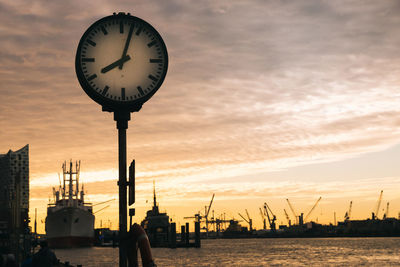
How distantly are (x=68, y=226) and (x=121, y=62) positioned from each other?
161168 mm

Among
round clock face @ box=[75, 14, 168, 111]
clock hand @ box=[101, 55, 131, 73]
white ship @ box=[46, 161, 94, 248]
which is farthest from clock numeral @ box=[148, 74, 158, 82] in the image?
white ship @ box=[46, 161, 94, 248]

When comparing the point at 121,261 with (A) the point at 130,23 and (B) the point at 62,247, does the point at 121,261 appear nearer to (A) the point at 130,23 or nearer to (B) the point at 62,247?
(A) the point at 130,23

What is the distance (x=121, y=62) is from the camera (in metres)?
6.90

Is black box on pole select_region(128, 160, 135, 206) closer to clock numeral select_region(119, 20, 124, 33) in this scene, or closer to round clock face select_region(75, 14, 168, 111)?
round clock face select_region(75, 14, 168, 111)

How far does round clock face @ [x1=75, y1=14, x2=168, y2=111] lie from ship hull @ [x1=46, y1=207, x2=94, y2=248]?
521 feet

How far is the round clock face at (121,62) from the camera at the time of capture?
6785 millimetres

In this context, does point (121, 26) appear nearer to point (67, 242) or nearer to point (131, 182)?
point (131, 182)

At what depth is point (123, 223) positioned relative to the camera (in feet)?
21.5

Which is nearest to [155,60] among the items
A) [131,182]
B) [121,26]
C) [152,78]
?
[152,78]

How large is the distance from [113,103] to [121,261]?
207 cm

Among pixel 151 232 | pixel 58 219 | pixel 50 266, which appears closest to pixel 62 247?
pixel 58 219

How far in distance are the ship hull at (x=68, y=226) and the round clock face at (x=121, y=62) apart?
159 m

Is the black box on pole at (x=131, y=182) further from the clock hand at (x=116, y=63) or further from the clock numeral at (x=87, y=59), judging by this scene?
the clock numeral at (x=87, y=59)

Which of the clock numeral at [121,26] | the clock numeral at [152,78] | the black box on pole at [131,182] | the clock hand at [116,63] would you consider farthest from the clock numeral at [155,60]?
the black box on pole at [131,182]
